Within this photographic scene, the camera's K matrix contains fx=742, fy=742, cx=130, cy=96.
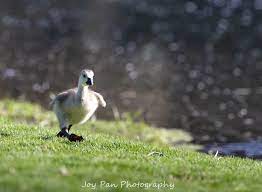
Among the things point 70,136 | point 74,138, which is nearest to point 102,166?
point 74,138

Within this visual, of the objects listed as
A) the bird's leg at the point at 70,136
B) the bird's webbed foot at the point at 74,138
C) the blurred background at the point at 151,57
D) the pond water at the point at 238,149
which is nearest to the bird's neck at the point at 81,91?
the bird's leg at the point at 70,136

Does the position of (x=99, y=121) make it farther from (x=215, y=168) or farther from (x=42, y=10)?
(x=42, y=10)

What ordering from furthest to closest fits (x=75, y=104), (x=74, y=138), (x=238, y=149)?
(x=238, y=149)
(x=75, y=104)
(x=74, y=138)

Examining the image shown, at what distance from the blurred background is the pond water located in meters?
0.98

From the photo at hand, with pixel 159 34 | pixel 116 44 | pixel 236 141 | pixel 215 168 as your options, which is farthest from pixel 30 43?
pixel 215 168

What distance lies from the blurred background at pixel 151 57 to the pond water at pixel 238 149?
3.22 feet

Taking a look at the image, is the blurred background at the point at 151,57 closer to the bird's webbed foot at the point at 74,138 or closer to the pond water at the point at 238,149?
the pond water at the point at 238,149

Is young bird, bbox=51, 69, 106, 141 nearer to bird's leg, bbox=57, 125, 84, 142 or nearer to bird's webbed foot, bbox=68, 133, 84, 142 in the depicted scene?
bird's leg, bbox=57, 125, 84, 142

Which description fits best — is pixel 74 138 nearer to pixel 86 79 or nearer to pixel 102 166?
pixel 86 79

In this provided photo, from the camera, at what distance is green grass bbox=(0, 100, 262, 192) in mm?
10828

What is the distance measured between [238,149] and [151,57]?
1338 centimetres

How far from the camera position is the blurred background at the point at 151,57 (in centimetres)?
2684

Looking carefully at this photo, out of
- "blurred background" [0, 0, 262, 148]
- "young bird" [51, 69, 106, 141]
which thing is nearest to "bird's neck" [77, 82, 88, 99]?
"young bird" [51, 69, 106, 141]

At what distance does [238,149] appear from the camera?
844 inches
